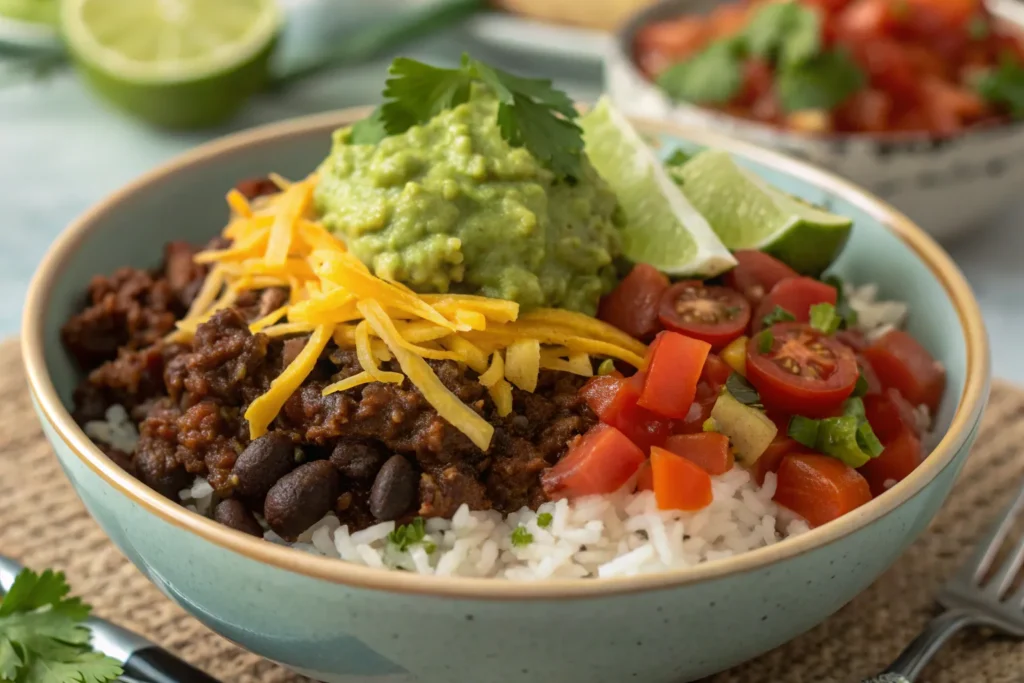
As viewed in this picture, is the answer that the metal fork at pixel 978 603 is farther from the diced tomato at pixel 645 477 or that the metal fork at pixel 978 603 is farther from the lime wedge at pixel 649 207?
the lime wedge at pixel 649 207

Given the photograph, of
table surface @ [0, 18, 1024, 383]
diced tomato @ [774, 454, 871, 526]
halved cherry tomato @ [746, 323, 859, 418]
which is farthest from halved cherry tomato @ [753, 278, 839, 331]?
table surface @ [0, 18, 1024, 383]

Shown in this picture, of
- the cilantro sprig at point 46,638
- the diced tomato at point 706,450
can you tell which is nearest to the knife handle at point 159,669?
the cilantro sprig at point 46,638

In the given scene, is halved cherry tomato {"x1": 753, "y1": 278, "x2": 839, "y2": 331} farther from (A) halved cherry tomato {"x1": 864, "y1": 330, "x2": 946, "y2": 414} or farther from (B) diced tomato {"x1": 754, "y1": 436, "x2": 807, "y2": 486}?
(B) diced tomato {"x1": 754, "y1": 436, "x2": 807, "y2": 486}

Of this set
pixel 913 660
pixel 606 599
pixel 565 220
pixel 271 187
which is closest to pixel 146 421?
pixel 271 187

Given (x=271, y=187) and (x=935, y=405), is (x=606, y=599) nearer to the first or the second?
(x=935, y=405)

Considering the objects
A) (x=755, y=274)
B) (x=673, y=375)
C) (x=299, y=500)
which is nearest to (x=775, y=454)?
(x=673, y=375)
